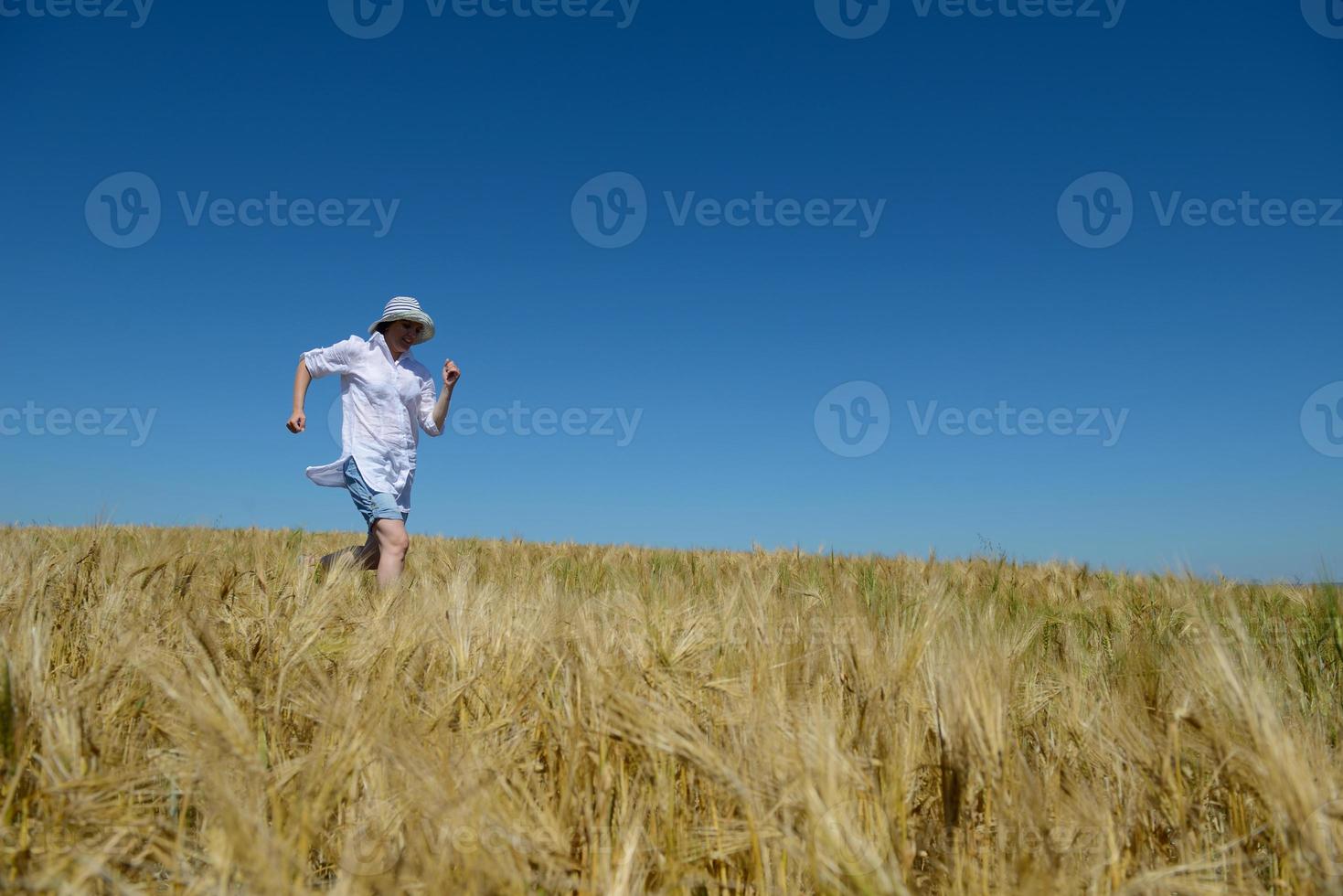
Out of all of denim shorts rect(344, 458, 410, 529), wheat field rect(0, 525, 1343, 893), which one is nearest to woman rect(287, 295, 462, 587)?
denim shorts rect(344, 458, 410, 529)

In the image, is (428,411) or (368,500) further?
(428,411)

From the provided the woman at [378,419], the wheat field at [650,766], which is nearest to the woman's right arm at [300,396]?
the woman at [378,419]

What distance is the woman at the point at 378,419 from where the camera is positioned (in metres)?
4.96

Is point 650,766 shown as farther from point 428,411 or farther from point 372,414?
point 428,411

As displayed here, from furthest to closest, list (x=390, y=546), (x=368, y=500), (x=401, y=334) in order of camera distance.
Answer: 1. (x=401, y=334)
2. (x=368, y=500)
3. (x=390, y=546)

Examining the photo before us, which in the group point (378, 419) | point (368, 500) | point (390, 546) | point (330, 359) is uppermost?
point (330, 359)

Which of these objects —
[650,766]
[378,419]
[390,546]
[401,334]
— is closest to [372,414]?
[378,419]

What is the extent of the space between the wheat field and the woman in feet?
9.05

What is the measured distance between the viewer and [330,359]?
200 inches

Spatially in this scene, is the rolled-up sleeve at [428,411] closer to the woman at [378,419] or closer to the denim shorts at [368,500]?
the woman at [378,419]

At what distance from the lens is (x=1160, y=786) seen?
1397 mm

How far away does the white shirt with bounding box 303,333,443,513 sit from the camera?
505 centimetres

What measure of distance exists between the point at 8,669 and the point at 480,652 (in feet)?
3.15

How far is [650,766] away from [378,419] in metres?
4.30
